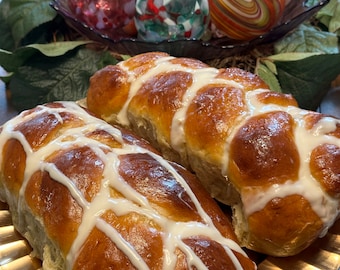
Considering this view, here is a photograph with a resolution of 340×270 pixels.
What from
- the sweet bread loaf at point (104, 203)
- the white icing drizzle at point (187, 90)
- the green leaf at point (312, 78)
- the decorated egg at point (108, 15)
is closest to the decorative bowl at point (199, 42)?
the decorated egg at point (108, 15)

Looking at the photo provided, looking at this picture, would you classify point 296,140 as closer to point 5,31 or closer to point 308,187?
point 308,187

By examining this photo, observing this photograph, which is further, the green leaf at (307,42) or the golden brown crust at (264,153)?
the green leaf at (307,42)

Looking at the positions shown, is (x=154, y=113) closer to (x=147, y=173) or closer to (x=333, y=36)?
(x=147, y=173)

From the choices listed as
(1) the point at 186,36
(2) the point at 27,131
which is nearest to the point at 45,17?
(1) the point at 186,36

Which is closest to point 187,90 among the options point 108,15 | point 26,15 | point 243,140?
point 243,140

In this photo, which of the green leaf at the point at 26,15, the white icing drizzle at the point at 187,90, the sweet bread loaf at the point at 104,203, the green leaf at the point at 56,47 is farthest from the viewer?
the green leaf at the point at 26,15

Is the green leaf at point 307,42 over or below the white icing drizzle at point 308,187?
below

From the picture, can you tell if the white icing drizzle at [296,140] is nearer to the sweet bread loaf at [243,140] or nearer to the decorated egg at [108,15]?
the sweet bread loaf at [243,140]
